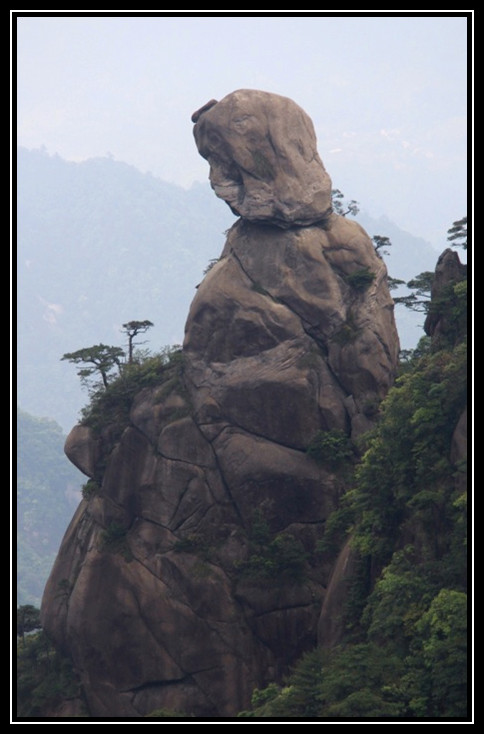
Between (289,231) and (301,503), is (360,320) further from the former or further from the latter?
(301,503)

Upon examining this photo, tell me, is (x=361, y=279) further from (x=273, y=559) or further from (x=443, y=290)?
(x=273, y=559)

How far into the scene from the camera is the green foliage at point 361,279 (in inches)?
1567

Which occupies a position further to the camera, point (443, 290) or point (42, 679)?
point (42, 679)

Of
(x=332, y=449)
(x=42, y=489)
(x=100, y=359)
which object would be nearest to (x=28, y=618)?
(x=100, y=359)

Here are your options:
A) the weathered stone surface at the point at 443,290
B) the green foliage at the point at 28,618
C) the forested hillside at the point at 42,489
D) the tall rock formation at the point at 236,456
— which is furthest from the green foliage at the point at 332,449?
the forested hillside at the point at 42,489

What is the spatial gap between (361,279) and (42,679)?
1941cm

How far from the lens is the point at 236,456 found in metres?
38.7

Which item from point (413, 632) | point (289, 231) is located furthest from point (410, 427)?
point (289, 231)

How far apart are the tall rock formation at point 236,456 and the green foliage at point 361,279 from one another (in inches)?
2.3

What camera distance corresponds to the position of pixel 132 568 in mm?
38188

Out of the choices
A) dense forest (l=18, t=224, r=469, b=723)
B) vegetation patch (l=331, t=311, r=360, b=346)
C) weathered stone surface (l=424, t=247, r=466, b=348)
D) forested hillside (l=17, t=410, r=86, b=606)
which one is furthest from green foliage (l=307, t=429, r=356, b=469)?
forested hillside (l=17, t=410, r=86, b=606)

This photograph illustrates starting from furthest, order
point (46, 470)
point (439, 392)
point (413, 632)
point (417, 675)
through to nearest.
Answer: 1. point (46, 470)
2. point (439, 392)
3. point (413, 632)
4. point (417, 675)

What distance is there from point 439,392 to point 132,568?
47.9ft

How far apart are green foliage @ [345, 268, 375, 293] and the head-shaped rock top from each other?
277cm
